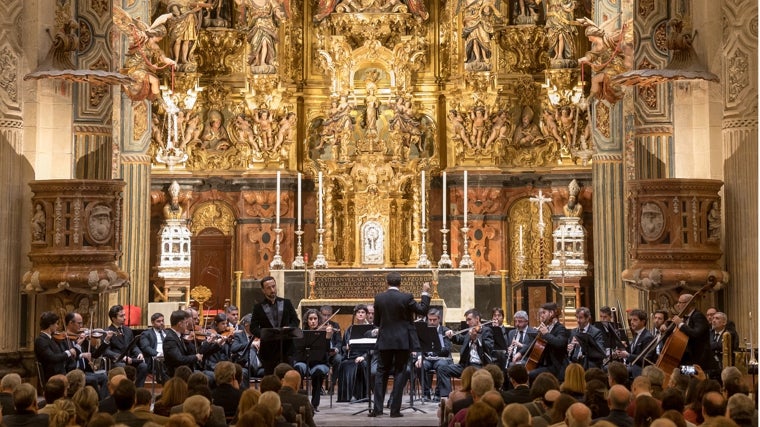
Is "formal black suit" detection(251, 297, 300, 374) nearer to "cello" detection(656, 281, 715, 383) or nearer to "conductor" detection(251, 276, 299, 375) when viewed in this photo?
"conductor" detection(251, 276, 299, 375)

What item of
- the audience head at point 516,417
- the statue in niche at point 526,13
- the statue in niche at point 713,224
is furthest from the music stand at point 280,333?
the statue in niche at point 526,13

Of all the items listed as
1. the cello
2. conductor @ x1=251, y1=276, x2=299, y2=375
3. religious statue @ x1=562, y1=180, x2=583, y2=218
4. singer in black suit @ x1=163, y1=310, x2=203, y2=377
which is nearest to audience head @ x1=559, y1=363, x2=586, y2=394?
the cello

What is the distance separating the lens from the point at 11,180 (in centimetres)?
1580

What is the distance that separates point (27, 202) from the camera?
15969 millimetres

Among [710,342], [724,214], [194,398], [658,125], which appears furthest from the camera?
[658,125]

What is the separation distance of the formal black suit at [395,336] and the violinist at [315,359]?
2.53 feet

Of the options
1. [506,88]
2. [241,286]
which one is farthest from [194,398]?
[506,88]

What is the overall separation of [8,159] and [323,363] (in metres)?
4.62

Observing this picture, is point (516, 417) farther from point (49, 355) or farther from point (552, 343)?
point (49, 355)

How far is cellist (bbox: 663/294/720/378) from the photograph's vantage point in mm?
12992

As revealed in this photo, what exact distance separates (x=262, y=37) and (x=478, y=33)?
3995mm

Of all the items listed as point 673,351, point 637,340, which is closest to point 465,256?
point 637,340

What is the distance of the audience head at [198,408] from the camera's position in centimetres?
823

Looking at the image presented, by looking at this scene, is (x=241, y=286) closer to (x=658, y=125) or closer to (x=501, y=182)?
(x=501, y=182)
